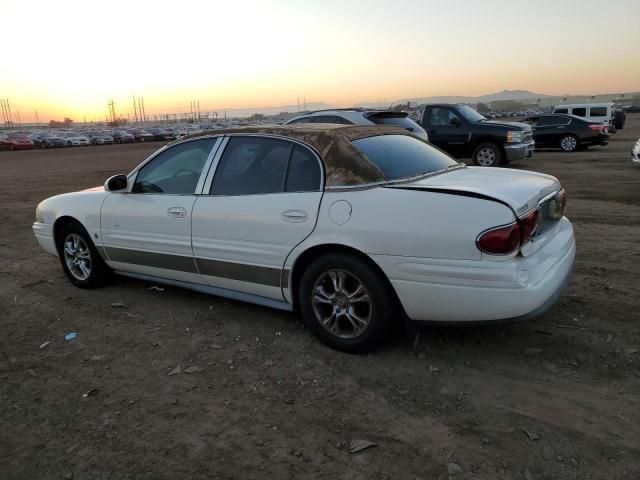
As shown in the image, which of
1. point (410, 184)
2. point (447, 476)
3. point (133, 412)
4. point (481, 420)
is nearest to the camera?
point (447, 476)

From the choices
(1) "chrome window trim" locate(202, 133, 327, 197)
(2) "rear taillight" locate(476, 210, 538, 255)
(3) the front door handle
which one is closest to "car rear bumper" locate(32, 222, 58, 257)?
(3) the front door handle

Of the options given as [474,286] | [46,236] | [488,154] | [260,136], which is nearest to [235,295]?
[260,136]

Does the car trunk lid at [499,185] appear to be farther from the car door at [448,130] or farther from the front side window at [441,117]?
the front side window at [441,117]

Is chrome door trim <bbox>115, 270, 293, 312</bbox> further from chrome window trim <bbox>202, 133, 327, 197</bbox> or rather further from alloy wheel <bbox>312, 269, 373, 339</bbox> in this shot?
chrome window trim <bbox>202, 133, 327, 197</bbox>

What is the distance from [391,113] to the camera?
390 inches

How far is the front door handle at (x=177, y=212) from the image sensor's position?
4.29m

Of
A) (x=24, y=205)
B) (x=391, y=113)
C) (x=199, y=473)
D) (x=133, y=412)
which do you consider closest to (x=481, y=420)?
(x=199, y=473)

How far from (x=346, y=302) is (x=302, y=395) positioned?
0.70 metres

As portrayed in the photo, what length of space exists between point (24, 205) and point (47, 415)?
9.55 metres

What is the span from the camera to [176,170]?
179 inches

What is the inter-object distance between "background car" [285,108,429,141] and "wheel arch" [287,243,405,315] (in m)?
5.91

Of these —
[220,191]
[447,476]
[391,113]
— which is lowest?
[447,476]

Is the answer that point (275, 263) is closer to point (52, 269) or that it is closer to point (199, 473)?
point (199, 473)

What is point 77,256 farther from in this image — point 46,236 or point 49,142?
point 49,142
